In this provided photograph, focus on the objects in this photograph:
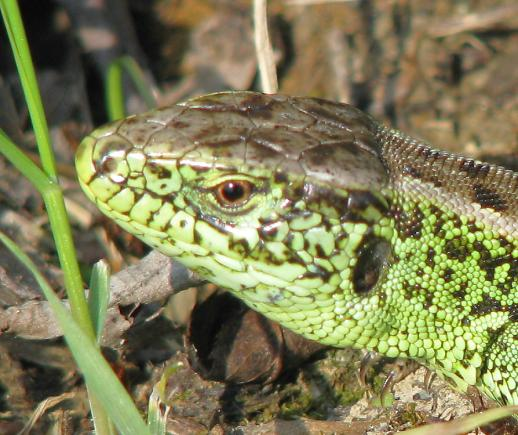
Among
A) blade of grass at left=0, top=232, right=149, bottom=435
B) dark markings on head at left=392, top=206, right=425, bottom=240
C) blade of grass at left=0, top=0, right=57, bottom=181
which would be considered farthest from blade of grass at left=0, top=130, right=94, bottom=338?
dark markings on head at left=392, top=206, right=425, bottom=240

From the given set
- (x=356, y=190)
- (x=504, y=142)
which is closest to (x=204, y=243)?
(x=356, y=190)

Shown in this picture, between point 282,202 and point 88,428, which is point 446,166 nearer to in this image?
point 282,202

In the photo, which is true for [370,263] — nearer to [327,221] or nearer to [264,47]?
[327,221]

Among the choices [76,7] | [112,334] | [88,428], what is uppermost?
[76,7]

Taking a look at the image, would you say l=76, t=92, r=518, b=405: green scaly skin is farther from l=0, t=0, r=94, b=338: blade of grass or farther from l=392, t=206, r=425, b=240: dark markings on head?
l=0, t=0, r=94, b=338: blade of grass

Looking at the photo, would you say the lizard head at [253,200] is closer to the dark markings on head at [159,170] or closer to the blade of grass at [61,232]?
the dark markings on head at [159,170]

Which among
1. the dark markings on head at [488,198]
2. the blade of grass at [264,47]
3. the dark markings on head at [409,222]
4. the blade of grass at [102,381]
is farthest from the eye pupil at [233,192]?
the blade of grass at [264,47]
